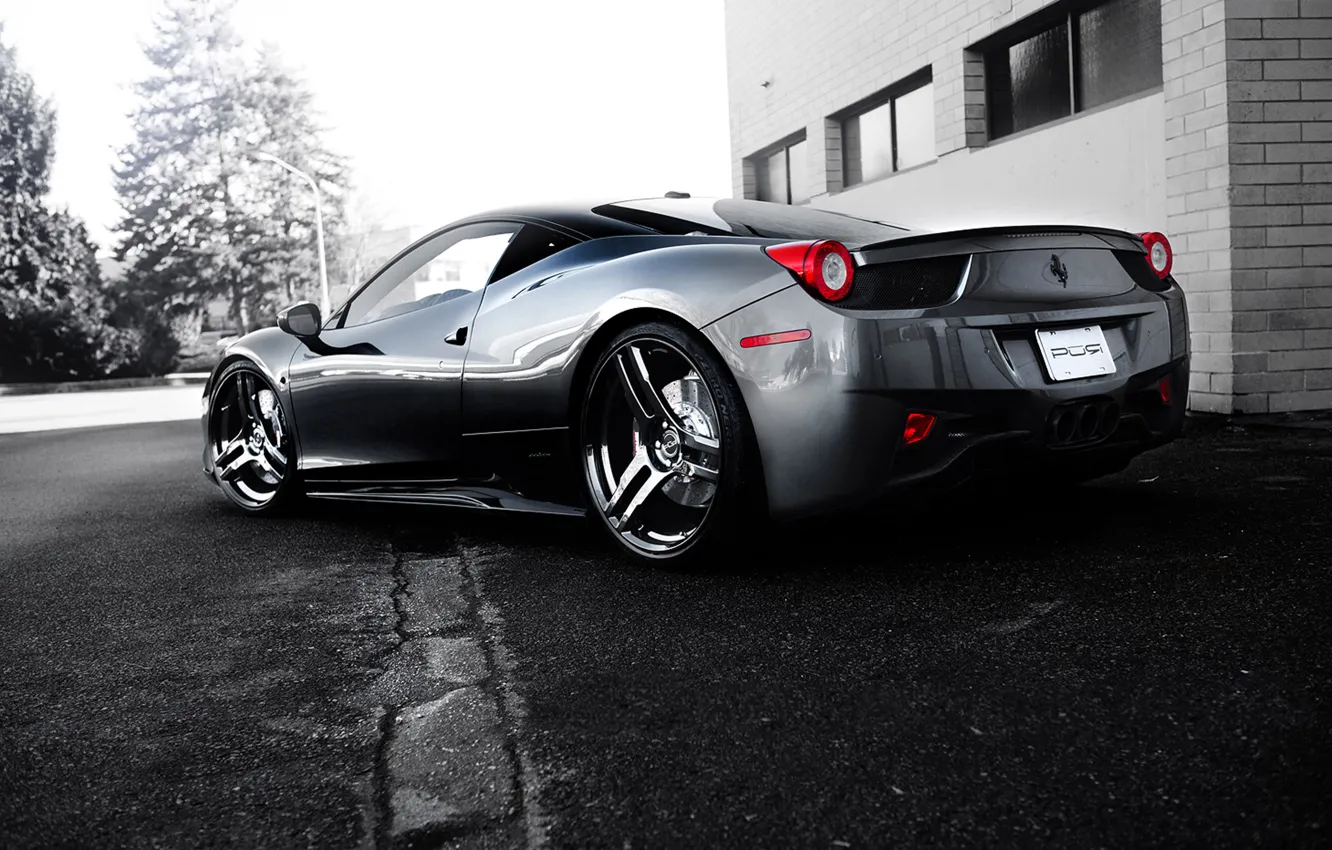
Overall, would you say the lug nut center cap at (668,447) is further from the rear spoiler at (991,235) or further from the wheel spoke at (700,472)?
the rear spoiler at (991,235)

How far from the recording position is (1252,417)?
24.2 feet

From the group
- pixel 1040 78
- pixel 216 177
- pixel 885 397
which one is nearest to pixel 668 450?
pixel 885 397

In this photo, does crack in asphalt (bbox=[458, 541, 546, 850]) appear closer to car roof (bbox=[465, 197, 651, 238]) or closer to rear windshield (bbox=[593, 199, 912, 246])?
car roof (bbox=[465, 197, 651, 238])

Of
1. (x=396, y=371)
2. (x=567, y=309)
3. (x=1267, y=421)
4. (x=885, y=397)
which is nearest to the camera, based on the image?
(x=885, y=397)

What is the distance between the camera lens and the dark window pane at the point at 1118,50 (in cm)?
845

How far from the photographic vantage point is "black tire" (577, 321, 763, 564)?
3400 millimetres

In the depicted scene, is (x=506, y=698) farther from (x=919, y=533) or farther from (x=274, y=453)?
(x=274, y=453)

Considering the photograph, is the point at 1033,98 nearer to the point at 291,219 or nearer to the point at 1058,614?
the point at 1058,614

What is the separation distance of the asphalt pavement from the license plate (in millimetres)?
429

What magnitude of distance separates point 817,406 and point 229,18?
52617 millimetres

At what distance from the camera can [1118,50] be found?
889 centimetres

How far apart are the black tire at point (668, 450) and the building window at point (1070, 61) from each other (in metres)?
6.25

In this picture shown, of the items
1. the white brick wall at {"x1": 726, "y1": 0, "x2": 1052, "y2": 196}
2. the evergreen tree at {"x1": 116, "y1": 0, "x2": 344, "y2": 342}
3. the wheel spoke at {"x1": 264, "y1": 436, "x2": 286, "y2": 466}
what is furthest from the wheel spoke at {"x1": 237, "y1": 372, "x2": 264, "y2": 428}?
the evergreen tree at {"x1": 116, "y1": 0, "x2": 344, "y2": 342}

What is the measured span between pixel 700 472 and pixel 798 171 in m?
12.9
